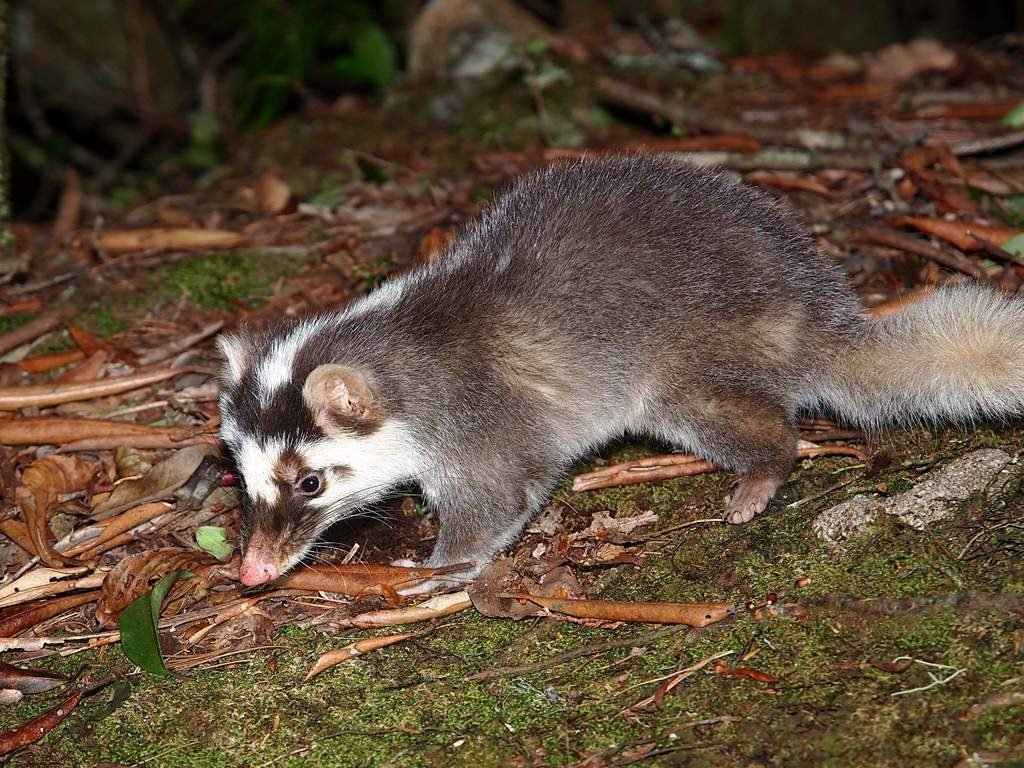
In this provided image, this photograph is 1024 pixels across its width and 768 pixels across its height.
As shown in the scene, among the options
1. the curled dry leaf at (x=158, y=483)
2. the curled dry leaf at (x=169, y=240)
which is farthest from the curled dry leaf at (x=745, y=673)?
the curled dry leaf at (x=169, y=240)

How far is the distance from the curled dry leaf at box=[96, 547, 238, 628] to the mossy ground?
0.26 metres

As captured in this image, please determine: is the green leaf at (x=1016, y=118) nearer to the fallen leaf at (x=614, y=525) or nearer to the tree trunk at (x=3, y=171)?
the fallen leaf at (x=614, y=525)

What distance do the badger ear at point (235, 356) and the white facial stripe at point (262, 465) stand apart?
15.1 inches

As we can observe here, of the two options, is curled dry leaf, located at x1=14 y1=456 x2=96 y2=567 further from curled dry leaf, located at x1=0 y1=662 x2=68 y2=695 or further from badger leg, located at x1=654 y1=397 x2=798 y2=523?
badger leg, located at x1=654 y1=397 x2=798 y2=523

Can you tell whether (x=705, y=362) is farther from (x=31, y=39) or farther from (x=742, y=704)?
(x=31, y=39)

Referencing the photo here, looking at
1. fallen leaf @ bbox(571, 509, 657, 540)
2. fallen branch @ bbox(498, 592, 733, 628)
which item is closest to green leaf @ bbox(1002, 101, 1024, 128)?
fallen leaf @ bbox(571, 509, 657, 540)

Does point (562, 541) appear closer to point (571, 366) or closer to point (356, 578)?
point (571, 366)

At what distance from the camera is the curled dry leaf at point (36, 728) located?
144 inches

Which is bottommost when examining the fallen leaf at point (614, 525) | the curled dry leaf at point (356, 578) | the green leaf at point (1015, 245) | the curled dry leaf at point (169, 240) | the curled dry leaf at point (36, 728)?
the curled dry leaf at point (36, 728)

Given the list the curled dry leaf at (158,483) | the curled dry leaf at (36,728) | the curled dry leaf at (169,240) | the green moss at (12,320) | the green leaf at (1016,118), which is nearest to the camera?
the curled dry leaf at (36,728)

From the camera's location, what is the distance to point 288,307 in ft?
19.9

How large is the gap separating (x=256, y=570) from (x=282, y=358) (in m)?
0.88

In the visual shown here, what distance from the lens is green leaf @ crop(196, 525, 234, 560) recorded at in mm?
4562

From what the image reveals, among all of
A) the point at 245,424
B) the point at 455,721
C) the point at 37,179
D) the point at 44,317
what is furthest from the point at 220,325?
the point at 37,179
